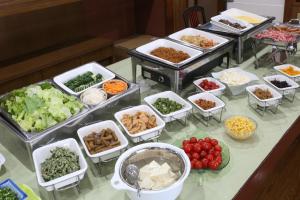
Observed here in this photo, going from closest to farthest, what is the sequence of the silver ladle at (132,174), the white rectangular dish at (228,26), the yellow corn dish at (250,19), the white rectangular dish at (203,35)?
the silver ladle at (132,174)
the white rectangular dish at (203,35)
the white rectangular dish at (228,26)
the yellow corn dish at (250,19)

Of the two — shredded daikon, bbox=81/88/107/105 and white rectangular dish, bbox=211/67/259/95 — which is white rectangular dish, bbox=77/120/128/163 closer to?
shredded daikon, bbox=81/88/107/105

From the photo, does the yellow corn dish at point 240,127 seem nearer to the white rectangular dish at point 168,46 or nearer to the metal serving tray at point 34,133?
the white rectangular dish at point 168,46

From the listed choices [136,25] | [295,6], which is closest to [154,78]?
[136,25]

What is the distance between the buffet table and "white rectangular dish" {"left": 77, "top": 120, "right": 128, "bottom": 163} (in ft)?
0.26

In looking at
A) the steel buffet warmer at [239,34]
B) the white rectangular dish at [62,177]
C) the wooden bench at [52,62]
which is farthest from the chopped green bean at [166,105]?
the wooden bench at [52,62]

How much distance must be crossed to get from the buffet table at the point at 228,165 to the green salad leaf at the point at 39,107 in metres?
0.18

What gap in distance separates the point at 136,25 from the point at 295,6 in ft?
6.28

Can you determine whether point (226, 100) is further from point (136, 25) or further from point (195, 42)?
point (136, 25)

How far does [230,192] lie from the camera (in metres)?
1.27

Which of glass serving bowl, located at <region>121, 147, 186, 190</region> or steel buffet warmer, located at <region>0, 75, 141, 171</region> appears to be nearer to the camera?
glass serving bowl, located at <region>121, 147, 186, 190</region>

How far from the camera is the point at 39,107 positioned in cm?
158

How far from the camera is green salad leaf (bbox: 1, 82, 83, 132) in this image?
148 centimetres

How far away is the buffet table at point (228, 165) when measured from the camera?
1.29 m

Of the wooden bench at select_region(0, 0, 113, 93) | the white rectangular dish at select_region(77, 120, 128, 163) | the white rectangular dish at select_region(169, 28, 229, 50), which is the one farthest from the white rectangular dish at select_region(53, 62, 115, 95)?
the wooden bench at select_region(0, 0, 113, 93)
